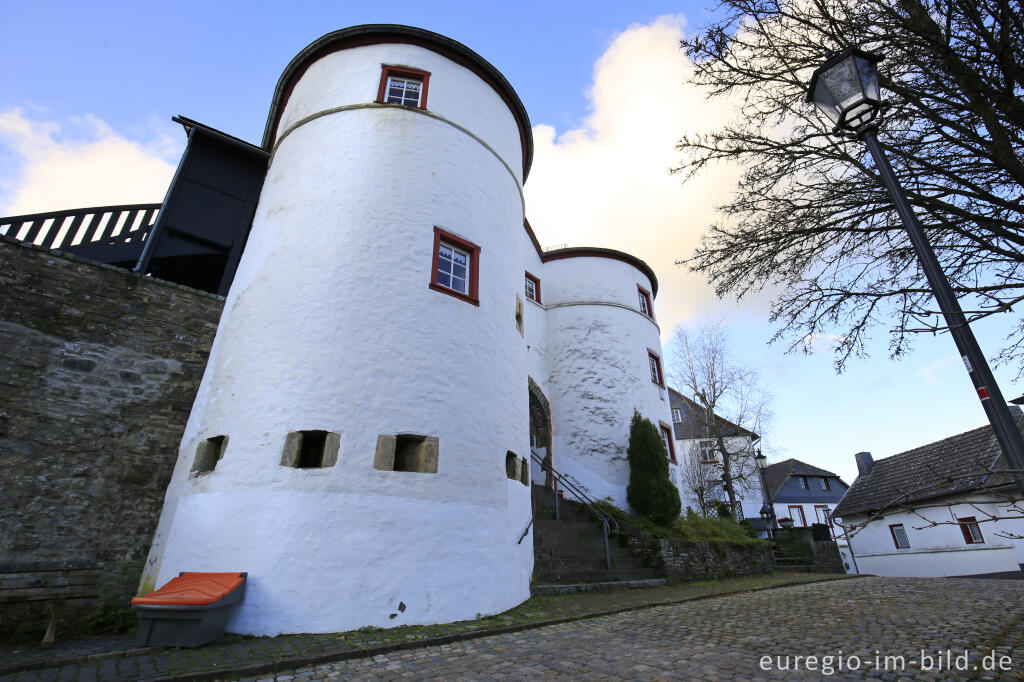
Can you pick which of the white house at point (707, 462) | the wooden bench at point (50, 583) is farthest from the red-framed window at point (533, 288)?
the wooden bench at point (50, 583)

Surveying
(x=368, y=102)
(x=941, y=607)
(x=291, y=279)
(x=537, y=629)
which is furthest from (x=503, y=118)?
(x=941, y=607)

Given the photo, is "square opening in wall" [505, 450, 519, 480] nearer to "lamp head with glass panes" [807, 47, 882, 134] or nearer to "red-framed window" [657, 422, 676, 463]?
"lamp head with glass panes" [807, 47, 882, 134]

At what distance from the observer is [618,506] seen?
49.6ft

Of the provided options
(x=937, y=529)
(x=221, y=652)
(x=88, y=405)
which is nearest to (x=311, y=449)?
(x=221, y=652)

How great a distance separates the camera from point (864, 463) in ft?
86.3

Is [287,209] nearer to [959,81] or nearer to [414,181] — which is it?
[414,181]

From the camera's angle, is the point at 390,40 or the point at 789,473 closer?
the point at 390,40

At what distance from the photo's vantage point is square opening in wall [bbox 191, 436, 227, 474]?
285 inches

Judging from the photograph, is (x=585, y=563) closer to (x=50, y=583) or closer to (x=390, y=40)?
(x=50, y=583)

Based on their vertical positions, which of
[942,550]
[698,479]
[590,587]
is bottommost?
[590,587]

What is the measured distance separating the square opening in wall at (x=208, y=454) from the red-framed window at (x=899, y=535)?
24.5m

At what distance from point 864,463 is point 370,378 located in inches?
1075

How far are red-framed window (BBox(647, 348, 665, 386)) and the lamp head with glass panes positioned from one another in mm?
13818

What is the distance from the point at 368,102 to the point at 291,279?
150 inches
